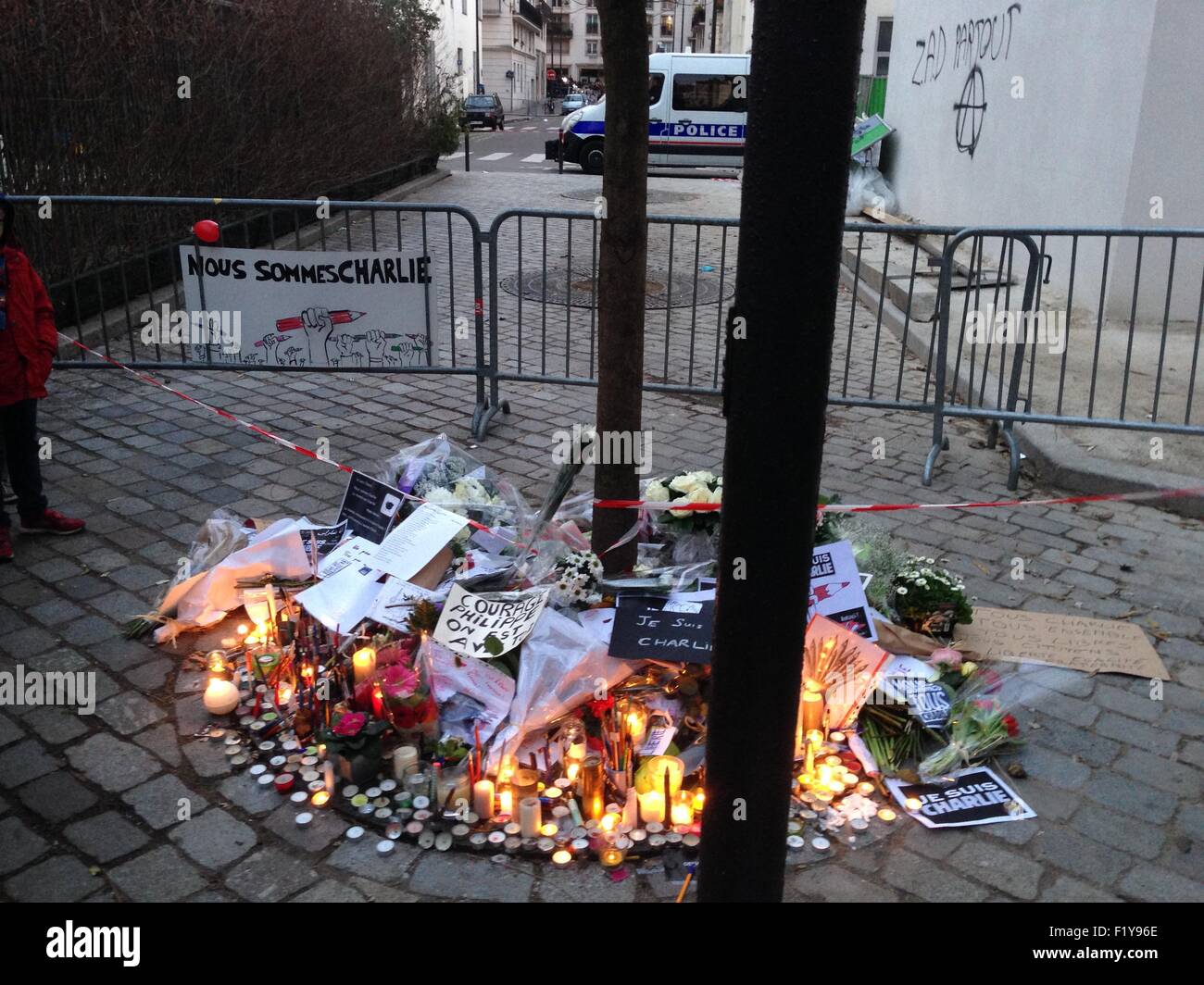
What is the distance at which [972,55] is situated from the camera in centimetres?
1330

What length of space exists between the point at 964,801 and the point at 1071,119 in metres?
8.92

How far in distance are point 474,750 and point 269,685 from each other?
98cm

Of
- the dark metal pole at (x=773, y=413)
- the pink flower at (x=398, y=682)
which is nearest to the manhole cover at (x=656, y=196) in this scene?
the pink flower at (x=398, y=682)

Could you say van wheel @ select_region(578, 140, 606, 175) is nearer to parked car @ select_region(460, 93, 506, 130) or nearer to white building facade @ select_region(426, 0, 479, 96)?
parked car @ select_region(460, 93, 506, 130)

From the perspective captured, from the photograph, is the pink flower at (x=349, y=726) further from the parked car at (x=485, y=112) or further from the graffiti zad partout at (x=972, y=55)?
the parked car at (x=485, y=112)

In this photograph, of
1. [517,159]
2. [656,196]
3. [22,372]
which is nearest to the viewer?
[22,372]

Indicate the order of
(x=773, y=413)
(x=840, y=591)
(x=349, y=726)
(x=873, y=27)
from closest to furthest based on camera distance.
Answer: (x=773, y=413)
(x=349, y=726)
(x=840, y=591)
(x=873, y=27)

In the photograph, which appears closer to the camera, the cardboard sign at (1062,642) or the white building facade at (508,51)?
the cardboard sign at (1062,642)

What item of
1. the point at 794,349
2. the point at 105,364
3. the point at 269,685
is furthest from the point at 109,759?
the point at 105,364

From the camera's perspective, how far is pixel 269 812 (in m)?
3.29

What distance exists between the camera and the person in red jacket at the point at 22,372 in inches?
188

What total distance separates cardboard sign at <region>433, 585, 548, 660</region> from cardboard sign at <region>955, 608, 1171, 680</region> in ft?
6.04

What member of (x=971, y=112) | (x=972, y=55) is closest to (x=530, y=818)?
(x=971, y=112)

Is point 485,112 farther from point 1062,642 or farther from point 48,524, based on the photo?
point 1062,642
